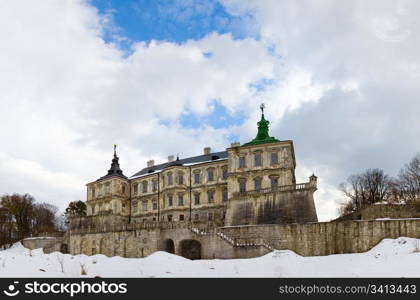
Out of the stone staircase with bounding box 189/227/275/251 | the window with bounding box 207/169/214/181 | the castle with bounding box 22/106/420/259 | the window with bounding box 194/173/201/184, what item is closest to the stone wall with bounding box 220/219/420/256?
Result: the castle with bounding box 22/106/420/259

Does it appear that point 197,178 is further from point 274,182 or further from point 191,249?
point 191,249

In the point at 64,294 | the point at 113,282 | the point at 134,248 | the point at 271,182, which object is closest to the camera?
the point at 64,294

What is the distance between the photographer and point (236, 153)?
49.7m

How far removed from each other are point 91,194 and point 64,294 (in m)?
55.0

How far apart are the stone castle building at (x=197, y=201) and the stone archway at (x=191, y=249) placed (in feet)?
0.33

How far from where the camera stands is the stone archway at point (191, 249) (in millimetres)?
41688

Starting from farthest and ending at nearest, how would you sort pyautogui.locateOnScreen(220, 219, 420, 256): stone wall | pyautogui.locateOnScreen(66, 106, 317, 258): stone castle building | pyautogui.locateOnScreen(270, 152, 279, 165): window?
pyautogui.locateOnScreen(270, 152, 279, 165): window, pyautogui.locateOnScreen(66, 106, 317, 258): stone castle building, pyautogui.locateOnScreen(220, 219, 420, 256): stone wall

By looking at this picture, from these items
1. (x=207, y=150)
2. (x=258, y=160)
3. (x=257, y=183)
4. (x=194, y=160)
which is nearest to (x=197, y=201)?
(x=194, y=160)

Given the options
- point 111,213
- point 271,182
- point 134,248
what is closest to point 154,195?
point 111,213

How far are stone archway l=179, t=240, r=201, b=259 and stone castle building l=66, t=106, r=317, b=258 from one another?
0.33 feet

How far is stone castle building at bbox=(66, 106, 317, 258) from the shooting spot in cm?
4225

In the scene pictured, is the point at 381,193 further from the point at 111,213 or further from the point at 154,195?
the point at 111,213

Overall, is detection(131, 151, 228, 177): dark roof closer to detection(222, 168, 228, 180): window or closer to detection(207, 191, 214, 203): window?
detection(222, 168, 228, 180): window

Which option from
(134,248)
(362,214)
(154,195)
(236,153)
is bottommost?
(134,248)
